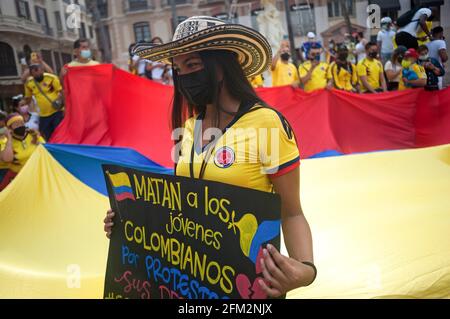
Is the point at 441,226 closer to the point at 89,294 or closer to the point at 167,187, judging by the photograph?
the point at 167,187

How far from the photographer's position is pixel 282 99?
21.2 feet

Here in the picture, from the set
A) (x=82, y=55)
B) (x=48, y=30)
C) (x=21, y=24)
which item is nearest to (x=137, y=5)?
(x=48, y=30)

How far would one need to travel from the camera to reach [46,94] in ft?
22.4

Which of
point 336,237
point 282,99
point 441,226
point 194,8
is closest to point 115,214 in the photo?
point 336,237

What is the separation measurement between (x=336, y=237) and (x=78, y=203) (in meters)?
2.19

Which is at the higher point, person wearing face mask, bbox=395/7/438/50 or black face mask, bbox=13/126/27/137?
person wearing face mask, bbox=395/7/438/50

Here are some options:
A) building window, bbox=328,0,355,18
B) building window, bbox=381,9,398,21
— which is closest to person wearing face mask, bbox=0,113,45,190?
building window, bbox=381,9,398,21

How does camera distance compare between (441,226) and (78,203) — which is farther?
(78,203)

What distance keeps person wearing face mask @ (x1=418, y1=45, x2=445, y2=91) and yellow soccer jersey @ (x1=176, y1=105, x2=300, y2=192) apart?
16.7 feet

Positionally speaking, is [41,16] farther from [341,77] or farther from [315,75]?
[341,77]

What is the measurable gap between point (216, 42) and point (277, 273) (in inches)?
32.3

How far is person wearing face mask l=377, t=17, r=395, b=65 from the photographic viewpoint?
7762 mm

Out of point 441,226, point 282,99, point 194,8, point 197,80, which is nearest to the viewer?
point 197,80

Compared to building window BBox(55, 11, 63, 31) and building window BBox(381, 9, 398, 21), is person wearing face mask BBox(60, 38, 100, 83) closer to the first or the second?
building window BBox(381, 9, 398, 21)
